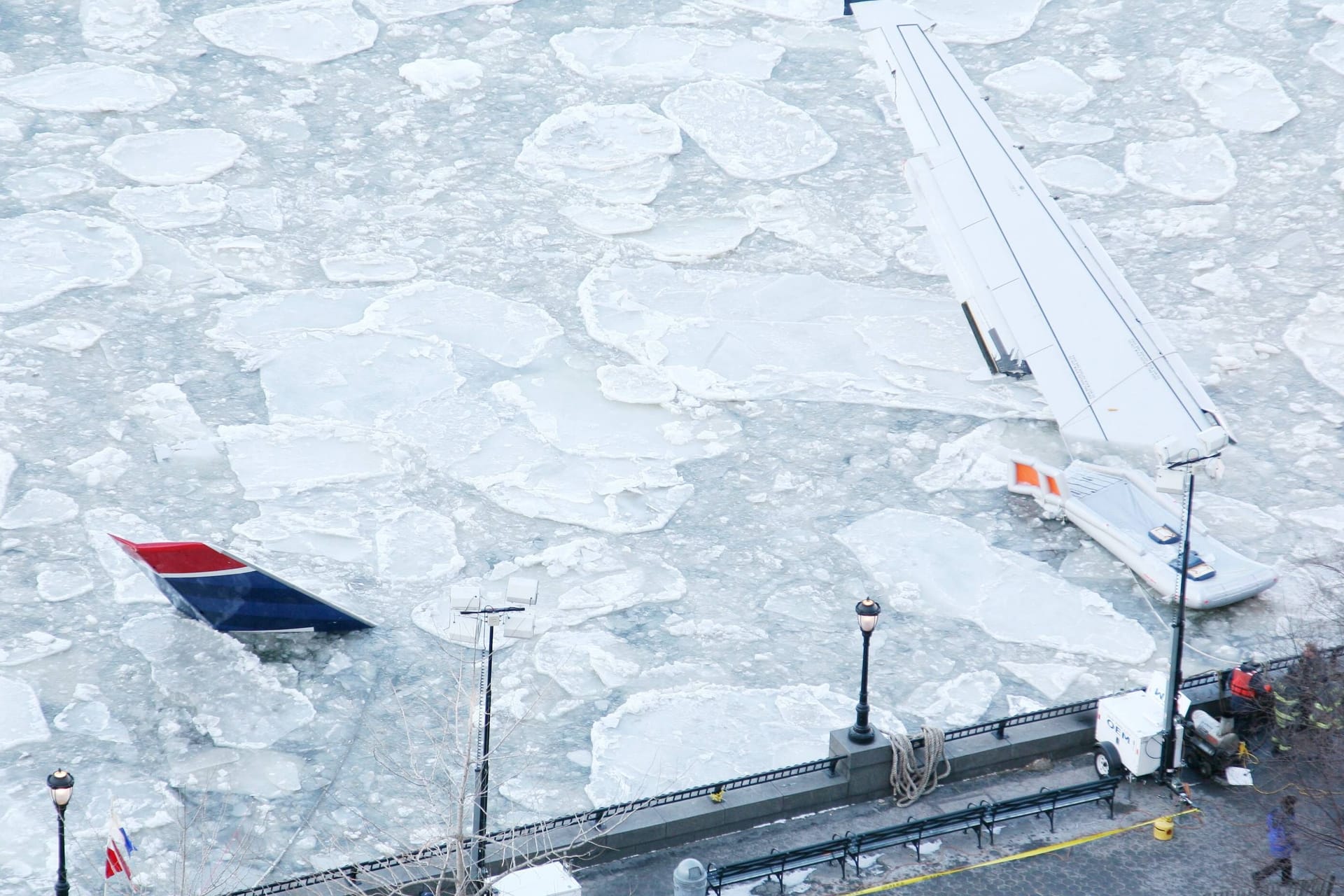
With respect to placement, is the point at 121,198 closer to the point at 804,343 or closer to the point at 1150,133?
the point at 804,343

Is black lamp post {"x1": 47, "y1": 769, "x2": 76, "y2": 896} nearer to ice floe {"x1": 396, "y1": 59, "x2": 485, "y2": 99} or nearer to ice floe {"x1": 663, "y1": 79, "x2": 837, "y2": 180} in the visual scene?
ice floe {"x1": 663, "y1": 79, "x2": 837, "y2": 180}

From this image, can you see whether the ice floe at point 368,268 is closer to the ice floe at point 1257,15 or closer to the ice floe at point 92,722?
the ice floe at point 92,722

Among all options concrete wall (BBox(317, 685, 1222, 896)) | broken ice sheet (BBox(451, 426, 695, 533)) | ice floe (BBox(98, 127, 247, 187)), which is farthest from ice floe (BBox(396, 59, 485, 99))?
concrete wall (BBox(317, 685, 1222, 896))

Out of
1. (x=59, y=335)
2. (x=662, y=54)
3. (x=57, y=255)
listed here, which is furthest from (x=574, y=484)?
(x=662, y=54)

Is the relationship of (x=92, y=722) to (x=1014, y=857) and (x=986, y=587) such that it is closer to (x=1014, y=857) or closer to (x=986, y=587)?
(x=1014, y=857)

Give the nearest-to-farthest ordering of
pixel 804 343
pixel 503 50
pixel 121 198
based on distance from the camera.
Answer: pixel 804 343
pixel 121 198
pixel 503 50

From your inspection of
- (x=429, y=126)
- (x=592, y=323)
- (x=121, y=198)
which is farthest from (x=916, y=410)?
(x=121, y=198)

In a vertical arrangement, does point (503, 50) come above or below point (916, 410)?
above

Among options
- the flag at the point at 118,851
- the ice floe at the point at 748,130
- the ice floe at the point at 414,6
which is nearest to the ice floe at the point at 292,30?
the ice floe at the point at 414,6
